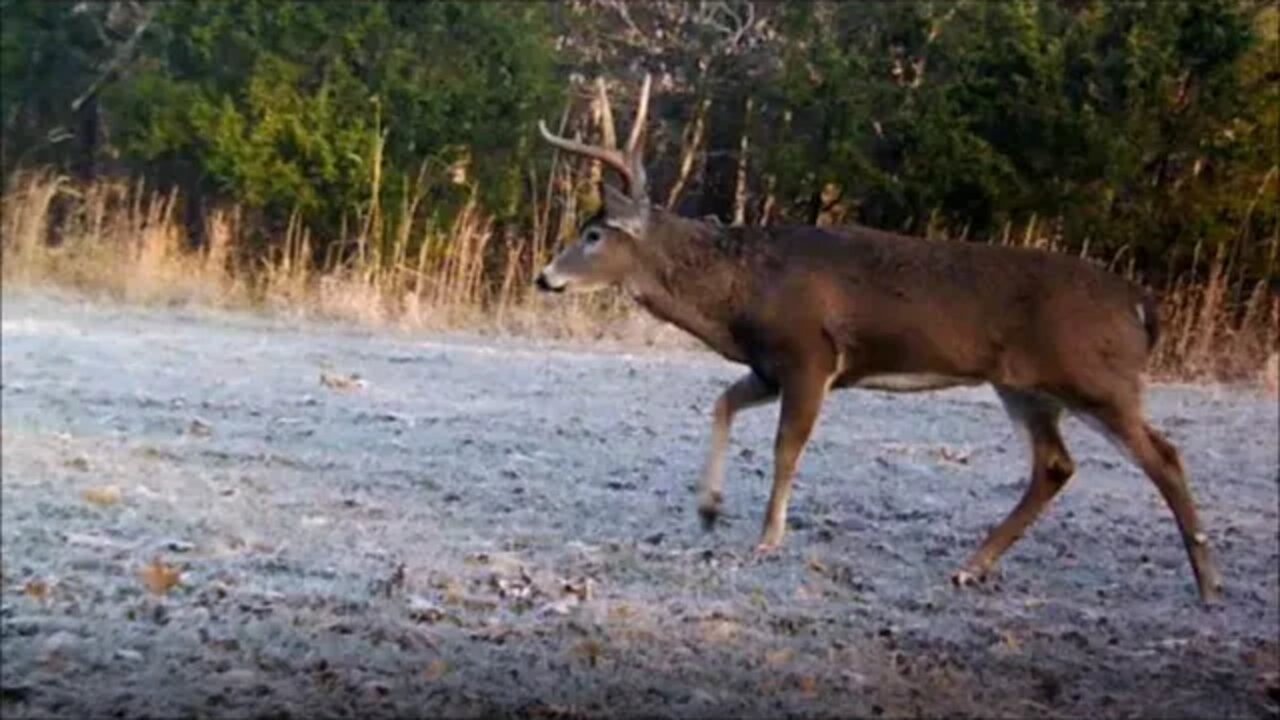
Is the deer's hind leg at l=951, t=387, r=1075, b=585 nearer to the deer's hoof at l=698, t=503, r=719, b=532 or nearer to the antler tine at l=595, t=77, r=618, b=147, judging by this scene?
the deer's hoof at l=698, t=503, r=719, b=532

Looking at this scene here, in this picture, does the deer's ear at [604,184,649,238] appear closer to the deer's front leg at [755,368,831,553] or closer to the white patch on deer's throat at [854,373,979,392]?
Result: the deer's front leg at [755,368,831,553]

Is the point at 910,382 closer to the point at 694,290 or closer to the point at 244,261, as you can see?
the point at 694,290

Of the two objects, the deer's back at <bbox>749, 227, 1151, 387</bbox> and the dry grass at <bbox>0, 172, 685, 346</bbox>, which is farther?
the deer's back at <bbox>749, 227, 1151, 387</bbox>

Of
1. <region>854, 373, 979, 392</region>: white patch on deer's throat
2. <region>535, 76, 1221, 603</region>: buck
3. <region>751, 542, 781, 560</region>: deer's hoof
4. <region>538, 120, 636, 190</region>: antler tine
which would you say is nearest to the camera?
<region>538, 120, 636, 190</region>: antler tine

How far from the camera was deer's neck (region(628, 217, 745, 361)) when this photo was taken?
2.36 meters

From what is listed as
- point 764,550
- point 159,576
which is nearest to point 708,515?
point 764,550

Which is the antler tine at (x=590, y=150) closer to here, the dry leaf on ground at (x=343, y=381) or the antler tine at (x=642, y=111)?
the antler tine at (x=642, y=111)

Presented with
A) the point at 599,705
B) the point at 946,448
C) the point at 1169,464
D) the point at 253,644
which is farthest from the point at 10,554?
the point at 1169,464

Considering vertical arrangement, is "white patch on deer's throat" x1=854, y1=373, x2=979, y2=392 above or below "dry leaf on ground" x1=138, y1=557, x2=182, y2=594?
above

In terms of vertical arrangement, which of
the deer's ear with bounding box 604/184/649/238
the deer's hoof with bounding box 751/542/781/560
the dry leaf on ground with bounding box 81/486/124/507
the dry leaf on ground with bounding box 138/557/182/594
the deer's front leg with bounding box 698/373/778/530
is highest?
the deer's ear with bounding box 604/184/649/238

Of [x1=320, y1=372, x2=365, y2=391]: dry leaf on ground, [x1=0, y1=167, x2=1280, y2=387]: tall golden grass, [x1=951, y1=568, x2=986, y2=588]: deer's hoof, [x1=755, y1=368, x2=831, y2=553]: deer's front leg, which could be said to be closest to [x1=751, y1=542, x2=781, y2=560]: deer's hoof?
[x1=755, y1=368, x2=831, y2=553]: deer's front leg

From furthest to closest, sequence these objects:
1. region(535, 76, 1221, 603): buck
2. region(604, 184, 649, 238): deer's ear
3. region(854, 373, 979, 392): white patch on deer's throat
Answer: region(854, 373, 979, 392): white patch on deer's throat, region(535, 76, 1221, 603): buck, region(604, 184, 649, 238): deer's ear

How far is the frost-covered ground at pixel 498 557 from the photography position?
170 cm

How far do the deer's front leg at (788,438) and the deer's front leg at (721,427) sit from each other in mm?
28
